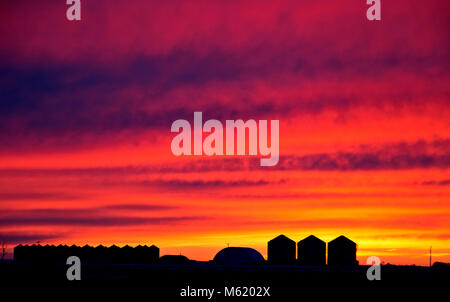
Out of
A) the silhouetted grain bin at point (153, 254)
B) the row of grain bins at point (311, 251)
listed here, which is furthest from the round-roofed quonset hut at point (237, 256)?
the silhouetted grain bin at point (153, 254)

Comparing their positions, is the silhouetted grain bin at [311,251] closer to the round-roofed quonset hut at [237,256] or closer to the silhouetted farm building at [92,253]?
the round-roofed quonset hut at [237,256]

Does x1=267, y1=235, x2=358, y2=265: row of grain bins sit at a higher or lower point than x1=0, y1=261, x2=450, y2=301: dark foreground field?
higher

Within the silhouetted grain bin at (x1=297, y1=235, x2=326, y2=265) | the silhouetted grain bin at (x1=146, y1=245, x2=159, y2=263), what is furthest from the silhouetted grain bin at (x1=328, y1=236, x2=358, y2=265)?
the silhouetted grain bin at (x1=146, y1=245, x2=159, y2=263)

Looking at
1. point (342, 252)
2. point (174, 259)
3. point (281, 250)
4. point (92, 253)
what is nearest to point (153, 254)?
point (174, 259)

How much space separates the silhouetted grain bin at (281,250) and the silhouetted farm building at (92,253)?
1208 inches

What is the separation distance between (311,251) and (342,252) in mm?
6331

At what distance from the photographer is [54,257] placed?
513 ft

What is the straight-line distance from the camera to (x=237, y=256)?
13512 centimetres

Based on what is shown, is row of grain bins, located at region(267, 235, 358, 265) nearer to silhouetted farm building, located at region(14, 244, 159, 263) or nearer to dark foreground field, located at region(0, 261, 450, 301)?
silhouetted farm building, located at region(14, 244, 159, 263)

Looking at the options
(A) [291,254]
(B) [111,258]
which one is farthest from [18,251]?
(A) [291,254]

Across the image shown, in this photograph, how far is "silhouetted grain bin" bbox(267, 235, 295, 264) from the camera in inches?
5428
